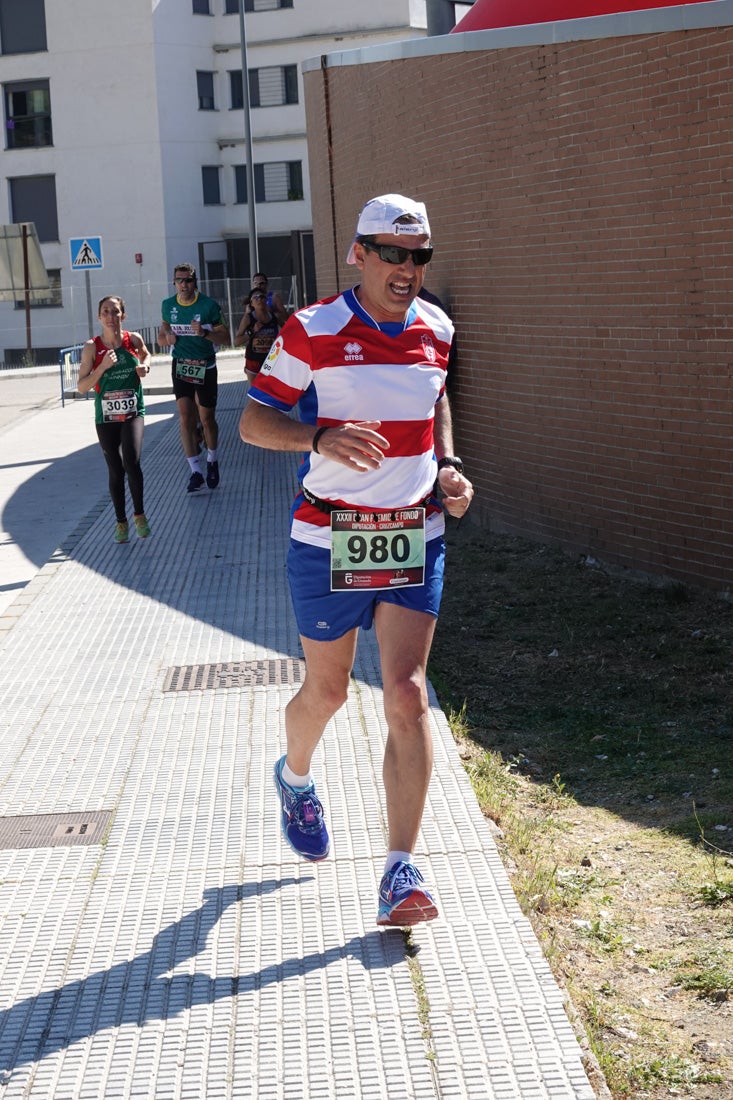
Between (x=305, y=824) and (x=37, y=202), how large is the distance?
159 ft

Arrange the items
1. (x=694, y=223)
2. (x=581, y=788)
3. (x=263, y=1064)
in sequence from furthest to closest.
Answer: (x=694, y=223) < (x=581, y=788) < (x=263, y=1064)

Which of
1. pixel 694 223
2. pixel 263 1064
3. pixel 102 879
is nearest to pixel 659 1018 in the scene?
pixel 263 1064

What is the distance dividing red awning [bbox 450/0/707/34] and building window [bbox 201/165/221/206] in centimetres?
3929

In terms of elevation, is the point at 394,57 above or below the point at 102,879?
above

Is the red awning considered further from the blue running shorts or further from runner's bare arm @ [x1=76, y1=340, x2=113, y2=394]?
the blue running shorts

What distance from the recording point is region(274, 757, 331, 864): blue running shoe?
476 cm

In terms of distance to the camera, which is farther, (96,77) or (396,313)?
(96,77)

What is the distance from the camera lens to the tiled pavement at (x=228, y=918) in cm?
364

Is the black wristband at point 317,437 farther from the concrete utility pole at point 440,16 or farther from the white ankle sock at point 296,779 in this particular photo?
the concrete utility pole at point 440,16

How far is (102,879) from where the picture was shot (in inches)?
192

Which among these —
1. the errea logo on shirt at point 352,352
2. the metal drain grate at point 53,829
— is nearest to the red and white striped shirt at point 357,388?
the errea logo on shirt at point 352,352

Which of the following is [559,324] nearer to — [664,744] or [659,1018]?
[664,744]

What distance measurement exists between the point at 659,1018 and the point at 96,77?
4865cm

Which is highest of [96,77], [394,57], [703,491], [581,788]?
[96,77]
